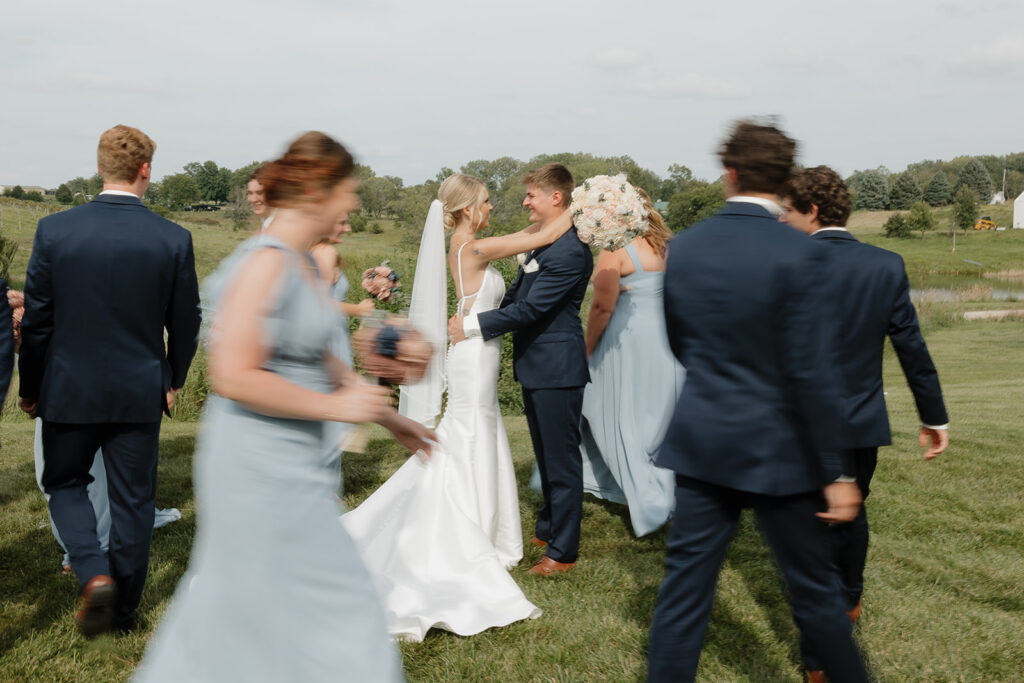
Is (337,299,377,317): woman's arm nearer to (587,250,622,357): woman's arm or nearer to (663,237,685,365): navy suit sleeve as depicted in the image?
(587,250,622,357): woman's arm

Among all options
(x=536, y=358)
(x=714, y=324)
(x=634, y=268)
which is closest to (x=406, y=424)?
(x=714, y=324)

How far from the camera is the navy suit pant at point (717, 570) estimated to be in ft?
9.39

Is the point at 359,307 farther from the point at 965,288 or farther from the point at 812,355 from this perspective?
the point at 965,288

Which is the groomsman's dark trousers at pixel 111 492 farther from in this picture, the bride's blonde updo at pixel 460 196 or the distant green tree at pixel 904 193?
the distant green tree at pixel 904 193

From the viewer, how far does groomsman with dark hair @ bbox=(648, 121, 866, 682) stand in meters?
2.75

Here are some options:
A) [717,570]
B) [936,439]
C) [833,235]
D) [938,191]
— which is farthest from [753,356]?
[938,191]

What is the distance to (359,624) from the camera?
247cm

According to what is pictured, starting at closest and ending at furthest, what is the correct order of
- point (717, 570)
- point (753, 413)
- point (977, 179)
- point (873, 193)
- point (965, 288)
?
point (753, 413) < point (717, 570) < point (965, 288) < point (873, 193) < point (977, 179)

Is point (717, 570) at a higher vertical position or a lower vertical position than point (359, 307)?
lower

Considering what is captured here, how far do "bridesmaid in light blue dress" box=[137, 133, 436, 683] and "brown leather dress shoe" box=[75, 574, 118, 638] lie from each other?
1.59 m

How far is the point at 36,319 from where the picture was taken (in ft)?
13.7

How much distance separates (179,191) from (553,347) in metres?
66.9

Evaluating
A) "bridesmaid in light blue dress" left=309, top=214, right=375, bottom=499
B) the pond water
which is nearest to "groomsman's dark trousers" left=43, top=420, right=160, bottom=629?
"bridesmaid in light blue dress" left=309, top=214, right=375, bottom=499

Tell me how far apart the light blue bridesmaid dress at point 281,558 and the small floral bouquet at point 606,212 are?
2.89 meters
